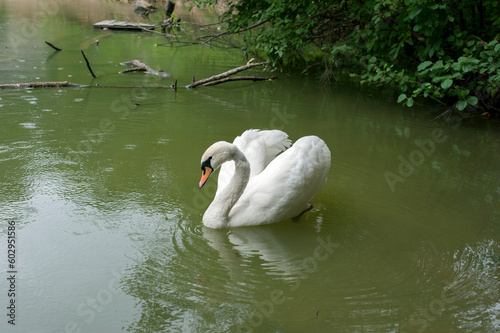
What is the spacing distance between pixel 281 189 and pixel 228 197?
54cm

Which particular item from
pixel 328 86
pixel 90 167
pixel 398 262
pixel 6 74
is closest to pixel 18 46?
pixel 6 74

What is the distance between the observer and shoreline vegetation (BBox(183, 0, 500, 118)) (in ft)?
26.8

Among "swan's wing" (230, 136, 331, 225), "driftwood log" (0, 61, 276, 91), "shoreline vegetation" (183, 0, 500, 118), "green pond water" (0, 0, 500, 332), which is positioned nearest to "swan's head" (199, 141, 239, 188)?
"swan's wing" (230, 136, 331, 225)

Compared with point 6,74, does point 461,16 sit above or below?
above

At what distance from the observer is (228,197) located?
523 centimetres

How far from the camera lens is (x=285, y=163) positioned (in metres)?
5.28

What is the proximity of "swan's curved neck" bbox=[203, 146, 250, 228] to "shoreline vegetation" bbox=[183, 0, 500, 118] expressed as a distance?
4.05 meters

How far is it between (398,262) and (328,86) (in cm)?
830

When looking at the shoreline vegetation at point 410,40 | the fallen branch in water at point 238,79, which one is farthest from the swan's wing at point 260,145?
the fallen branch in water at point 238,79

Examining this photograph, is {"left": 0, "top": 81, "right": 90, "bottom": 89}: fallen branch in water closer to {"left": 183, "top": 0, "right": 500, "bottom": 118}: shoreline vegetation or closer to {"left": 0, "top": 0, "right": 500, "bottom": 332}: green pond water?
{"left": 0, "top": 0, "right": 500, "bottom": 332}: green pond water

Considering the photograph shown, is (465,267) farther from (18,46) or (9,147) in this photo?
(18,46)

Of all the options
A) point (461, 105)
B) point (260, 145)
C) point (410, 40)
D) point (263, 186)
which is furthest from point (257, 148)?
point (410, 40)

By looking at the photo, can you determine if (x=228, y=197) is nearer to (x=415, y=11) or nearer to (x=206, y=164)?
(x=206, y=164)

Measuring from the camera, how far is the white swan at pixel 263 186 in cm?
514
